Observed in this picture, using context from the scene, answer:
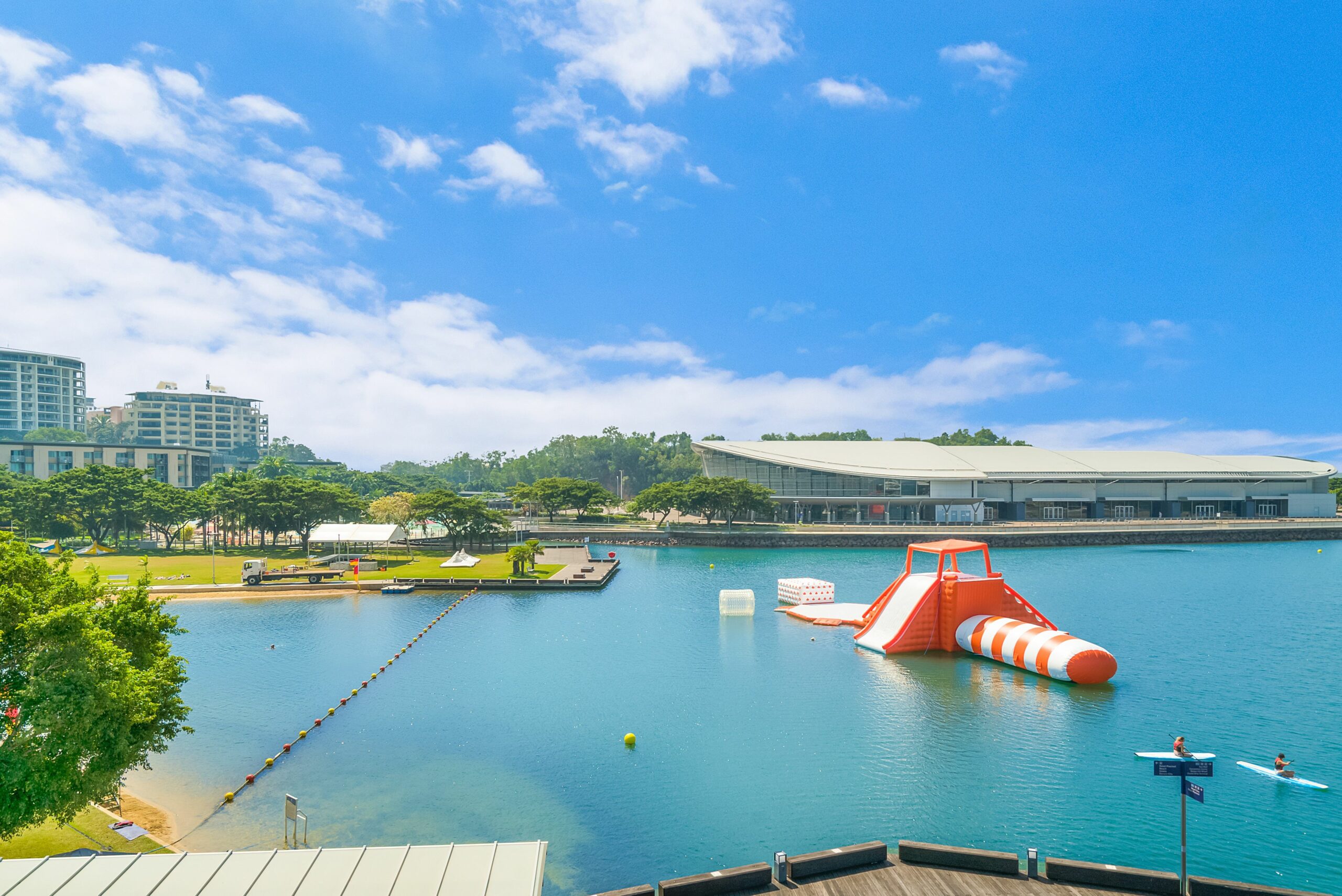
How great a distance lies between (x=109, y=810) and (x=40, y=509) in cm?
6469

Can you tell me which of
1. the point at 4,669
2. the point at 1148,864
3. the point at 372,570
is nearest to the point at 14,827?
the point at 4,669

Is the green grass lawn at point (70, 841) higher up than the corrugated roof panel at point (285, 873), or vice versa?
the corrugated roof panel at point (285, 873)

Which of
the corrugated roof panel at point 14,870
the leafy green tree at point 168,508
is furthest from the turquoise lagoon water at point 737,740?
the leafy green tree at point 168,508

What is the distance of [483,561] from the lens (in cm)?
5812

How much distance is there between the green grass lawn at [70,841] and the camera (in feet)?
43.3

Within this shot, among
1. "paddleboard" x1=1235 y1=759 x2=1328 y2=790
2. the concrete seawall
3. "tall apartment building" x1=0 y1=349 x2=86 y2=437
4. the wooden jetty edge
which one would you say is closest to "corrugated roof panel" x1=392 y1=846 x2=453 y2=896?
the wooden jetty edge

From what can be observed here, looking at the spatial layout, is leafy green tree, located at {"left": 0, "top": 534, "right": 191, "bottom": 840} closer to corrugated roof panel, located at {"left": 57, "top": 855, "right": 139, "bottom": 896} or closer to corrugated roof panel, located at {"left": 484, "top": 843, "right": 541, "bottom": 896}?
corrugated roof panel, located at {"left": 57, "top": 855, "right": 139, "bottom": 896}

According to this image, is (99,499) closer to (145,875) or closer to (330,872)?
(145,875)

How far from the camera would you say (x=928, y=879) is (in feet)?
38.6

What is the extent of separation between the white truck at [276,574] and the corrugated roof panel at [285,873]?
4285 cm

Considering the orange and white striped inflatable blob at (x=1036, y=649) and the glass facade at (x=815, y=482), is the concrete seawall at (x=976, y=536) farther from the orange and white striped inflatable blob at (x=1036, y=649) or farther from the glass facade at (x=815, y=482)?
the orange and white striped inflatable blob at (x=1036, y=649)

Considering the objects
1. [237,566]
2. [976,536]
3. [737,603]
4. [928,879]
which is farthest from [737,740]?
[976,536]

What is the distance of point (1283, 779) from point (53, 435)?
21456cm

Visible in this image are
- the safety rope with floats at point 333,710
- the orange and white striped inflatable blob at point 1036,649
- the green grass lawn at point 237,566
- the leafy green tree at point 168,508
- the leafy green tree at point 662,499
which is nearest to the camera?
the safety rope with floats at point 333,710
